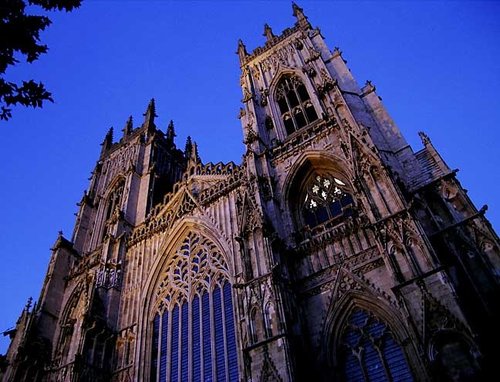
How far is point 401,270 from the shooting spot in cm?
1035

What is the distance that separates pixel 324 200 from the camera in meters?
15.4

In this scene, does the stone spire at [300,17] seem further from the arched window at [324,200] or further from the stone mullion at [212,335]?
the stone mullion at [212,335]

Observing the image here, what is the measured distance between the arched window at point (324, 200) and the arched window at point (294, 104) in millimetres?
4335

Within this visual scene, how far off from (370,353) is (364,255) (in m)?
2.75

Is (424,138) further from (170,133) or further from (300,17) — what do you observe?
(170,133)

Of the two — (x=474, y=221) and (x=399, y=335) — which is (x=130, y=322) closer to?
(x=399, y=335)

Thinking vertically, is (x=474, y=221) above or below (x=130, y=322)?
below

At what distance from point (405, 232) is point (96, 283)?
1299cm

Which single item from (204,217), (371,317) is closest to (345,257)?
(371,317)

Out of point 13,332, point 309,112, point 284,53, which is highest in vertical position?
point 284,53

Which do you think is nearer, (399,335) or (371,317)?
(399,335)

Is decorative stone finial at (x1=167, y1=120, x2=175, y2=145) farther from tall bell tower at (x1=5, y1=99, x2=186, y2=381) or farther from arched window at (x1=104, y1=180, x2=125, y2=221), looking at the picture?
arched window at (x1=104, y1=180, x2=125, y2=221)

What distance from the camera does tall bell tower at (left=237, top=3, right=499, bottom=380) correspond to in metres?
9.50

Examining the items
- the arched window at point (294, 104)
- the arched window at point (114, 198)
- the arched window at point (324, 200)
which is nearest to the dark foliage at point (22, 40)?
the arched window at point (324, 200)
